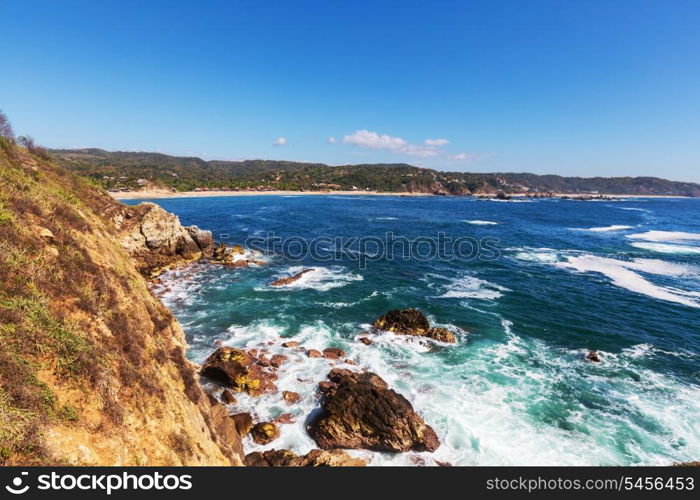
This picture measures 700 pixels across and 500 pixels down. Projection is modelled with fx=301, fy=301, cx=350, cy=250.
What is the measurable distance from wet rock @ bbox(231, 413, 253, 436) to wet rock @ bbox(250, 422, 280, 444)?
0.86 ft

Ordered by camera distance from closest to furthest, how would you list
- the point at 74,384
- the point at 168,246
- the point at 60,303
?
the point at 74,384 → the point at 60,303 → the point at 168,246

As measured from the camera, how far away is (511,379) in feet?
64.3

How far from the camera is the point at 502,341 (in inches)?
951

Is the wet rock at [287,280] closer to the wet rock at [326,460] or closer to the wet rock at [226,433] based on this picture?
the wet rock at [226,433]

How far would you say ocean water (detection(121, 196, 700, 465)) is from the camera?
15.2 meters

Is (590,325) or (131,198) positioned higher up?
(131,198)

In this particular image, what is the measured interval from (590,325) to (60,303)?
35.0m

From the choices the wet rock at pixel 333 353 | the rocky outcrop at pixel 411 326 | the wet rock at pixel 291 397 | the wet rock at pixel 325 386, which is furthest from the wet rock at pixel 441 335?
the wet rock at pixel 291 397

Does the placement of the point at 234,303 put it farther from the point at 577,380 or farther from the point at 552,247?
the point at 552,247

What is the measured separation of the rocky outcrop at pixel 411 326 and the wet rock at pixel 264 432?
12.3 metres

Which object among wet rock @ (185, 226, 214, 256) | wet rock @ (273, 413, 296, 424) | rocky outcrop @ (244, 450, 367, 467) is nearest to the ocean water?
wet rock @ (273, 413, 296, 424)

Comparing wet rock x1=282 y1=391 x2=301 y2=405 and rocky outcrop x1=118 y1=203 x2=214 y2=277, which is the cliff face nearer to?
wet rock x1=282 y1=391 x2=301 y2=405

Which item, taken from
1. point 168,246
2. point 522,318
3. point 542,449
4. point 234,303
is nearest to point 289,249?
point 168,246

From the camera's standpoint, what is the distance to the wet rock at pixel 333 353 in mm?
21422
